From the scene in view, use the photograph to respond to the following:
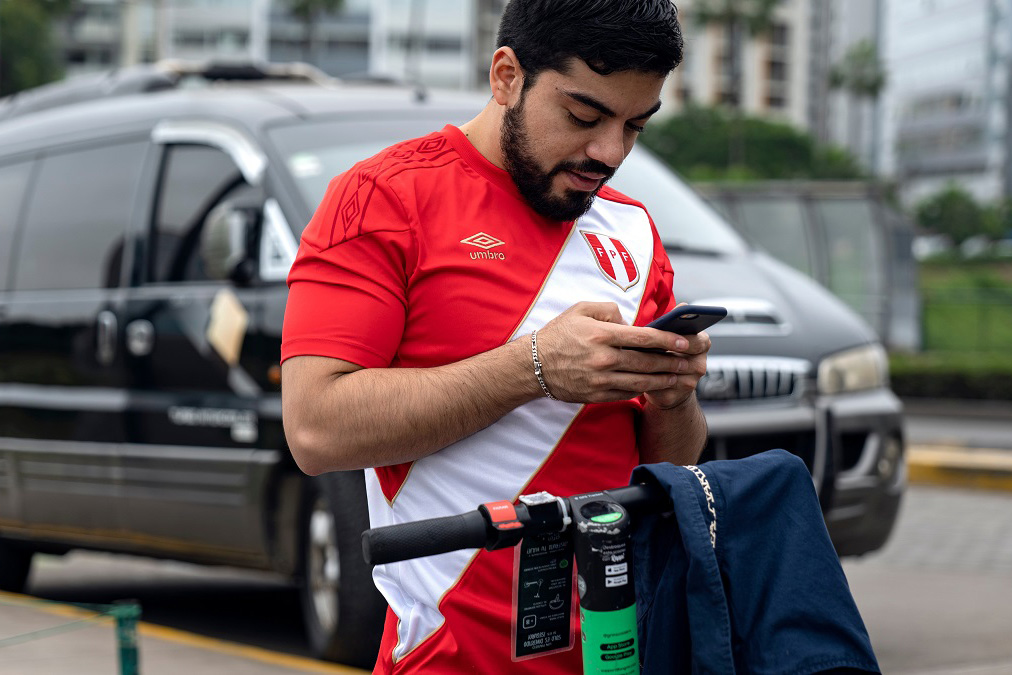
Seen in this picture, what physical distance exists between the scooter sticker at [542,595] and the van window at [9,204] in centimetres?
A: 527

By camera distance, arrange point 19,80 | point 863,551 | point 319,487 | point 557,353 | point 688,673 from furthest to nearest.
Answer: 1. point 19,80
2. point 863,551
3. point 319,487
4. point 557,353
5. point 688,673

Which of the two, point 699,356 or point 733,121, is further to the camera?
point 733,121

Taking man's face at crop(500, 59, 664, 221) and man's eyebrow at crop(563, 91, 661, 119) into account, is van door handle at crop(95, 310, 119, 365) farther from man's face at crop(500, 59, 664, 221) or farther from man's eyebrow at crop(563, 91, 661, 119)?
man's eyebrow at crop(563, 91, 661, 119)

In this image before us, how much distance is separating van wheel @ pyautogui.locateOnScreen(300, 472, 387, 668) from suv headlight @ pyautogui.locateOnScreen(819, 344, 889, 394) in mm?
1727

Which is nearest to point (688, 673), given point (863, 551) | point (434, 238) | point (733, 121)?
point (434, 238)

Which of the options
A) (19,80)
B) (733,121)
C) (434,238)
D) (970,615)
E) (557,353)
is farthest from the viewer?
(733,121)

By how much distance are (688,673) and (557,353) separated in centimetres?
43

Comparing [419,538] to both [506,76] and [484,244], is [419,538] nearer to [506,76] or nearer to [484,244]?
[484,244]

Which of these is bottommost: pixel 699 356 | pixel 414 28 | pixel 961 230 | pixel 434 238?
pixel 961 230

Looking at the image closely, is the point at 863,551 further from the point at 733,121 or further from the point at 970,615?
the point at 733,121

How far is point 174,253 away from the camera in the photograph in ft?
19.3

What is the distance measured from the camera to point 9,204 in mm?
6879

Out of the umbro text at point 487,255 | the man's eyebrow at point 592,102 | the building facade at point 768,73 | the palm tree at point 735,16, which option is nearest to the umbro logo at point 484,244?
the umbro text at point 487,255

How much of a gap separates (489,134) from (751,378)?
3.21 m
